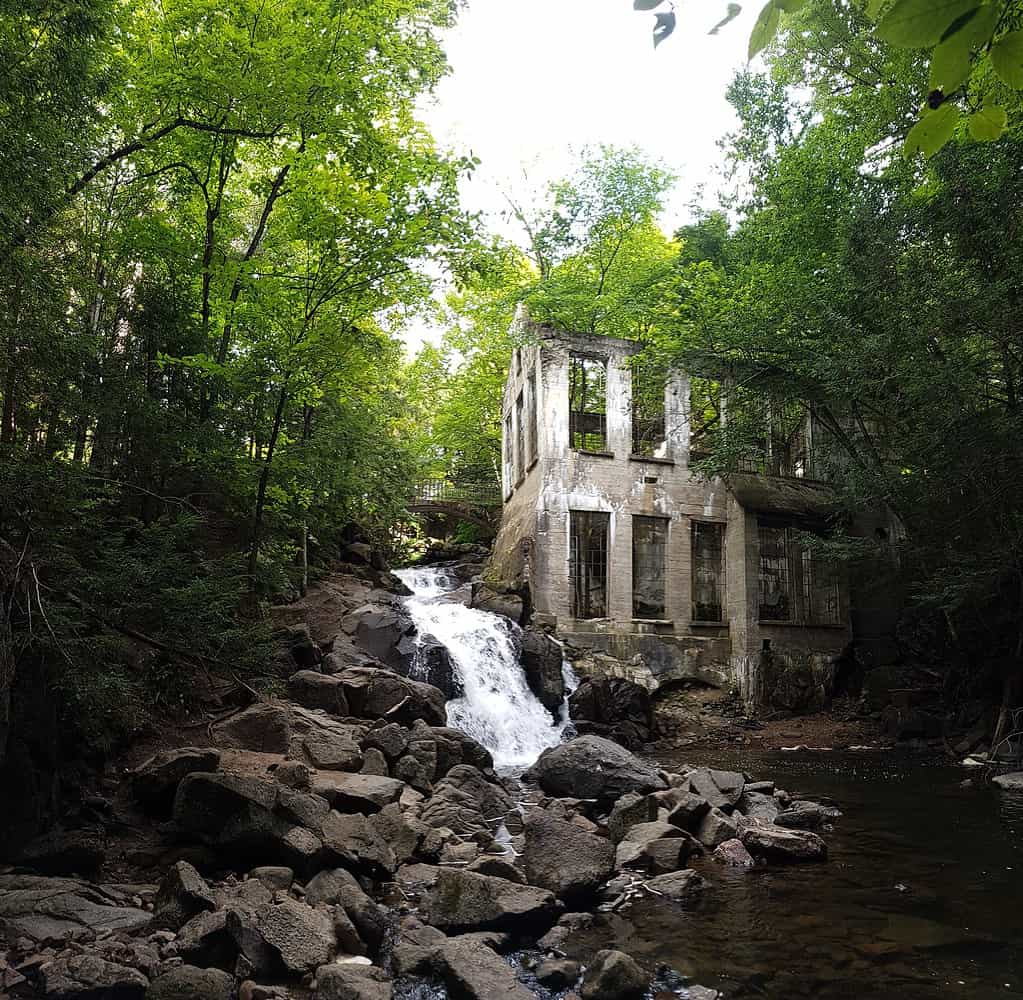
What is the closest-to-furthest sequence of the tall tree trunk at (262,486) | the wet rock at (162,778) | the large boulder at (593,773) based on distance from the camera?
the wet rock at (162,778) < the large boulder at (593,773) < the tall tree trunk at (262,486)

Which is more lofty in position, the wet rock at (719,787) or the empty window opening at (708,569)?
the empty window opening at (708,569)

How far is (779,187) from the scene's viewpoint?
19.8 meters

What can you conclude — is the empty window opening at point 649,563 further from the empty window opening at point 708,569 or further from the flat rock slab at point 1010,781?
the flat rock slab at point 1010,781

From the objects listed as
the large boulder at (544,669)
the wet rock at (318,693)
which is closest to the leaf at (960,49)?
the wet rock at (318,693)

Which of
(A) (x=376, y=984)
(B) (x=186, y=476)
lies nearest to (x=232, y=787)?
(A) (x=376, y=984)

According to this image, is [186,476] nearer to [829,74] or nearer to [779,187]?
[779,187]

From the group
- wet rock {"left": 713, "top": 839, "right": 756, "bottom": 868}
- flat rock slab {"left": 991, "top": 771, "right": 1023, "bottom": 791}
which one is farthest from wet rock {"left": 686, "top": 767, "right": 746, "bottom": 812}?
flat rock slab {"left": 991, "top": 771, "right": 1023, "bottom": 791}

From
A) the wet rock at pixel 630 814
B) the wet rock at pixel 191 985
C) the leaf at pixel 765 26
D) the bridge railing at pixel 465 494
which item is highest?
the bridge railing at pixel 465 494

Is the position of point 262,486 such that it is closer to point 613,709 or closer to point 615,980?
point 615,980

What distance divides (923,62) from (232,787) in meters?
18.4

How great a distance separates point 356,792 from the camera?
808cm

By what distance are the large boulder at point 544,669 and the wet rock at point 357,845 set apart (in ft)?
30.9

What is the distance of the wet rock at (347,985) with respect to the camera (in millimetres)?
4395

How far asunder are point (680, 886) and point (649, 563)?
14227mm
